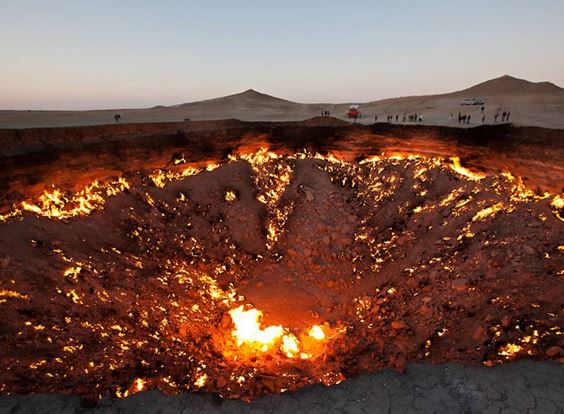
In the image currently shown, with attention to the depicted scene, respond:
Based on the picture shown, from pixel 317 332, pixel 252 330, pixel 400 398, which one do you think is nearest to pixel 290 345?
pixel 317 332

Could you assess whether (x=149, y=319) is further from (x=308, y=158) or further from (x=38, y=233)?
(x=308, y=158)

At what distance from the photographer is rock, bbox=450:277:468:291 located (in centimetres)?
709

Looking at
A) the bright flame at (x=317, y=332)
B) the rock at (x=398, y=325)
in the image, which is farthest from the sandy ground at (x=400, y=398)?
the bright flame at (x=317, y=332)

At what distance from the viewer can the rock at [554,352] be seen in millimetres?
4949

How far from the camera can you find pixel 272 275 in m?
10.0

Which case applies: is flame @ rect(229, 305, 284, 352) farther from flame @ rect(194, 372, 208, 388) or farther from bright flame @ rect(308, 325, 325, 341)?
flame @ rect(194, 372, 208, 388)

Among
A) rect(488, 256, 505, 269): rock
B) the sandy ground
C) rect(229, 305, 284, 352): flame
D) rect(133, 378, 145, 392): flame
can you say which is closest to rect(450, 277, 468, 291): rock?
rect(488, 256, 505, 269): rock

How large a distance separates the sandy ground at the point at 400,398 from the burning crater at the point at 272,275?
0.32 meters

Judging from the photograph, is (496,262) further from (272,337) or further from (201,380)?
(201,380)

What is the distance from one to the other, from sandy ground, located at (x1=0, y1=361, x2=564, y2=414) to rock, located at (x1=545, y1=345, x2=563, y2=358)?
Result: 17cm

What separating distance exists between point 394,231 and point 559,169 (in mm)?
4386

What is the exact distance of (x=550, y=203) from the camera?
8.10 metres

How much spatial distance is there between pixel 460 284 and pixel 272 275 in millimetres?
5082

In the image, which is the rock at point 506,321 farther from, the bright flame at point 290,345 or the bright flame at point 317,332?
the bright flame at point 290,345
